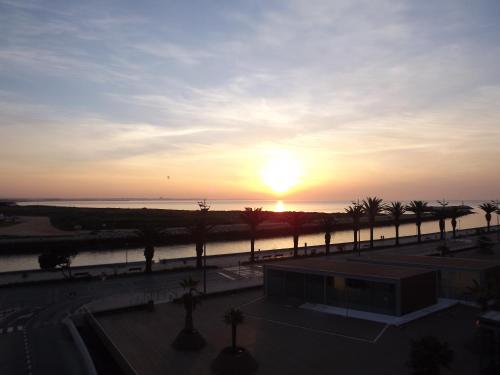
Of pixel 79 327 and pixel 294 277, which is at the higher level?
pixel 294 277

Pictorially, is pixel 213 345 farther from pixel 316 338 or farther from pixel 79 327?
pixel 79 327

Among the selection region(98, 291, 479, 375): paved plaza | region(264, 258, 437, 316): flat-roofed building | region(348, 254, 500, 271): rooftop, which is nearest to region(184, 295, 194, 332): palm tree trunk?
region(98, 291, 479, 375): paved plaza

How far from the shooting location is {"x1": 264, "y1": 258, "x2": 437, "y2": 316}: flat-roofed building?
26.6 m

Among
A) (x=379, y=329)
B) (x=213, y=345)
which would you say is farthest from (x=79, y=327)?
(x=379, y=329)

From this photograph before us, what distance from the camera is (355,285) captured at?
27812mm

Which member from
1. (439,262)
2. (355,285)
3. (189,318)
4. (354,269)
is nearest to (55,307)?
(189,318)

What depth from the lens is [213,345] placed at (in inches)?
880

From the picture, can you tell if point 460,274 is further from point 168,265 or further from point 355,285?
point 168,265

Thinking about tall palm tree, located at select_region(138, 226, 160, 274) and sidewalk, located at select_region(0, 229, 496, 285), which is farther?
tall palm tree, located at select_region(138, 226, 160, 274)

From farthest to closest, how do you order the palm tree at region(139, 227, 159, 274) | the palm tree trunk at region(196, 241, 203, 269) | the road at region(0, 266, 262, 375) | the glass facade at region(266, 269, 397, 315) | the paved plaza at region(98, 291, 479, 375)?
the palm tree trunk at region(196, 241, 203, 269)
the palm tree at region(139, 227, 159, 274)
the glass facade at region(266, 269, 397, 315)
the road at region(0, 266, 262, 375)
the paved plaza at region(98, 291, 479, 375)

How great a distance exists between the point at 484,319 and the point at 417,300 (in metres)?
9.30

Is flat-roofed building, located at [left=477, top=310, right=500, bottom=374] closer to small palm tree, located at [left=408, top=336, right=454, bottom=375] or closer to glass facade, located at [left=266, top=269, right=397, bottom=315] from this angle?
small palm tree, located at [left=408, top=336, right=454, bottom=375]

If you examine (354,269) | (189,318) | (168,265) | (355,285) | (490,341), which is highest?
(354,269)

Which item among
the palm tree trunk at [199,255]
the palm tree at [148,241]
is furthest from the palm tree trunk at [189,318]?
the palm tree trunk at [199,255]
